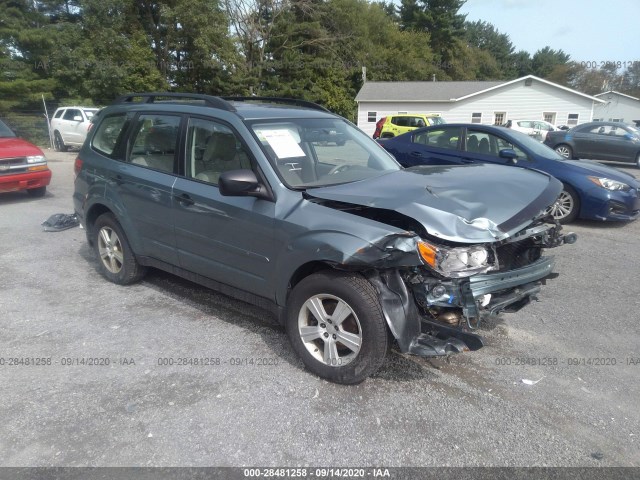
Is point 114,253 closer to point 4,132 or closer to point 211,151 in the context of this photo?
point 211,151

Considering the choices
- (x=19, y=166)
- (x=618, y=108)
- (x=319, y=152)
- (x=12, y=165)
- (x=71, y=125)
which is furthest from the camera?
(x=618, y=108)

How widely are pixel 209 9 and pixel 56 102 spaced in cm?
1120

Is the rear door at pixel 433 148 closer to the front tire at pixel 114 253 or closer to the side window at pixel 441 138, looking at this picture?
the side window at pixel 441 138

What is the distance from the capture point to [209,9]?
30.5 metres

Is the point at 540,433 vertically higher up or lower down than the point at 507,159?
lower down

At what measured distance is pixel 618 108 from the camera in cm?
5172

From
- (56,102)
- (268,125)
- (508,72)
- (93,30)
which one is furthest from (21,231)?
(508,72)

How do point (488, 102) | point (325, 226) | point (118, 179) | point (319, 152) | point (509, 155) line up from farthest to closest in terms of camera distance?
1. point (488, 102)
2. point (509, 155)
3. point (118, 179)
4. point (319, 152)
5. point (325, 226)

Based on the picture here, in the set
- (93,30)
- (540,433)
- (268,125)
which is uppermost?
(93,30)

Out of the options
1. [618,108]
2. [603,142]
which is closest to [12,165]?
[603,142]

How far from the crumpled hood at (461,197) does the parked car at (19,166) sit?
794cm

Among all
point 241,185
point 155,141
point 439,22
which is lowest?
point 241,185

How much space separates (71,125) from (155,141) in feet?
58.9

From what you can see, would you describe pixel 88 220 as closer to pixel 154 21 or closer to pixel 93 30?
pixel 93 30
